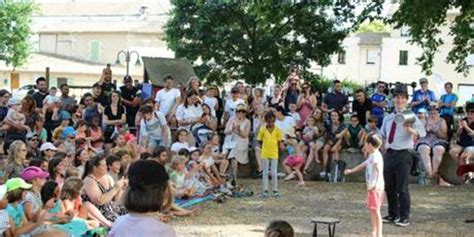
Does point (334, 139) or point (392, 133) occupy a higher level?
point (392, 133)

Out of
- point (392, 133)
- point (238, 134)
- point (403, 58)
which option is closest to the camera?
point (392, 133)

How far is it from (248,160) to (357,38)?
2205 inches

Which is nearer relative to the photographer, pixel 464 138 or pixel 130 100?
pixel 464 138

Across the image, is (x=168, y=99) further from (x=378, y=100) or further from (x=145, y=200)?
(x=145, y=200)

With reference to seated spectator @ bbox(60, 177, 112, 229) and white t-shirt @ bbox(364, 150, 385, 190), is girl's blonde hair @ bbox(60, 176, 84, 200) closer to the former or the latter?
seated spectator @ bbox(60, 177, 112, 229)

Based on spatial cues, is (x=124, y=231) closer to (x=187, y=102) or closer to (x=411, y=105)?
(x=187, y=102)

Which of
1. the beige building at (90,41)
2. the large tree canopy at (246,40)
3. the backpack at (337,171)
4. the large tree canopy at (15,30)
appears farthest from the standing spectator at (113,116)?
the beige building at (90,41)

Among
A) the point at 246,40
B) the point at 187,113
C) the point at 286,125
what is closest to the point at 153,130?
the point at 187,113

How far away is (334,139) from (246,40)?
13.1 meters

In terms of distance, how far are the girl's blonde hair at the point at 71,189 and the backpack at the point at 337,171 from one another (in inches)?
309

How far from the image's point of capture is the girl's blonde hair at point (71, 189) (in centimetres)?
754

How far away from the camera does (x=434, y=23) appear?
51.6ft

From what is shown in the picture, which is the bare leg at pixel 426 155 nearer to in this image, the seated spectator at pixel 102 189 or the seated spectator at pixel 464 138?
the seated spectator at pixel 464 138

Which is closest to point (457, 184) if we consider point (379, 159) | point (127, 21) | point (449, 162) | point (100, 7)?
point (449, 162)
